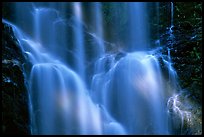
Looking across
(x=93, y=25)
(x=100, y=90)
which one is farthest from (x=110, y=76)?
(x=93, y=25)

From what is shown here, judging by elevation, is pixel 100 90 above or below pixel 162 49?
below

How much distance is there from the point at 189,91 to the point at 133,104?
185 cm

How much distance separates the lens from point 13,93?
29.1 feet

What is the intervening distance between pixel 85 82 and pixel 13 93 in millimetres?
3398

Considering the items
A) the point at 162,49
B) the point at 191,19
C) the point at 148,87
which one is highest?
the point at 191,19

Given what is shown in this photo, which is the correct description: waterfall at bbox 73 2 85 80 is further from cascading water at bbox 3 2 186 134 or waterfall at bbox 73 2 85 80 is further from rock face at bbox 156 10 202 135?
rock face at bbox 156 10 202 135

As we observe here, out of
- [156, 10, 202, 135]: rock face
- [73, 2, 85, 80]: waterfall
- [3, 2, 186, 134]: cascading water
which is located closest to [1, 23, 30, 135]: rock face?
[3, 2, 186, 134]: cascading water

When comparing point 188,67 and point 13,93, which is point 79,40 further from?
point 13,93

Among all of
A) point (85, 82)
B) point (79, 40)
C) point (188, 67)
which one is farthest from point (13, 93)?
point (188, 67)

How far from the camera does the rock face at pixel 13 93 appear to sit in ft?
27.0

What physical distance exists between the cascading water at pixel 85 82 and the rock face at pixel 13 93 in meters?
0.51

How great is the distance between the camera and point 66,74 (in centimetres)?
1101

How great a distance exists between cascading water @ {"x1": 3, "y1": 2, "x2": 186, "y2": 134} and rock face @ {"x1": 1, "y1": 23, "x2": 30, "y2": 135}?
506 mm

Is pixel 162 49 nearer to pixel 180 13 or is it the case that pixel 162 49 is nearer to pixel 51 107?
pixel 180 13
